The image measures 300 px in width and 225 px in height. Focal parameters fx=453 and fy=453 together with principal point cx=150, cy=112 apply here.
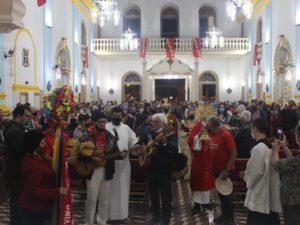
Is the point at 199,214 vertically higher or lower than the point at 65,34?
lower

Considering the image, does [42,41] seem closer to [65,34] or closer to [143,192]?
[65,34]

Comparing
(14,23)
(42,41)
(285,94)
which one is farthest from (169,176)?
(285,94)

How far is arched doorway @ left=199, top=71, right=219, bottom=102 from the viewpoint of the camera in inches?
1307

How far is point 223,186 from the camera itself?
677cm

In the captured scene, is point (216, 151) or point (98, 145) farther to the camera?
point (216, 151)

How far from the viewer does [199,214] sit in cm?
793

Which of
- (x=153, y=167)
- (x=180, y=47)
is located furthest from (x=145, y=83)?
(x=153, y=167)

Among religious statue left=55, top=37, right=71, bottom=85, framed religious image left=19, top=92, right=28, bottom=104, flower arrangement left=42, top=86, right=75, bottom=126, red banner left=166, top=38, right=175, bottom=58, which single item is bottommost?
flower arrangement left=42, top=86, right=75, bottom=126

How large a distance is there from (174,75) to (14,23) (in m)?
22.0

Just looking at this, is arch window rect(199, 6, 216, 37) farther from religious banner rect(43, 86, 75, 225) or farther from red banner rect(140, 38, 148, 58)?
religious banner rect(43, 86, 75, 225)

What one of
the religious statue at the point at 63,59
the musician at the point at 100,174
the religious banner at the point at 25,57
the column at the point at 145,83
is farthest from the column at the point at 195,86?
the musician at the point at 100,174

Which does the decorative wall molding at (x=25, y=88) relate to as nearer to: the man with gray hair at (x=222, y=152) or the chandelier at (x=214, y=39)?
the man with gray hair at (x=222, y=152)

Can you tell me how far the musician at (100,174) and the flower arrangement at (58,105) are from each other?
92 cm

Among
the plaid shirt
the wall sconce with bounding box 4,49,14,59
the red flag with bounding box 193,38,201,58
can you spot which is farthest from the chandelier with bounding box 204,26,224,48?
the plaid shirt
